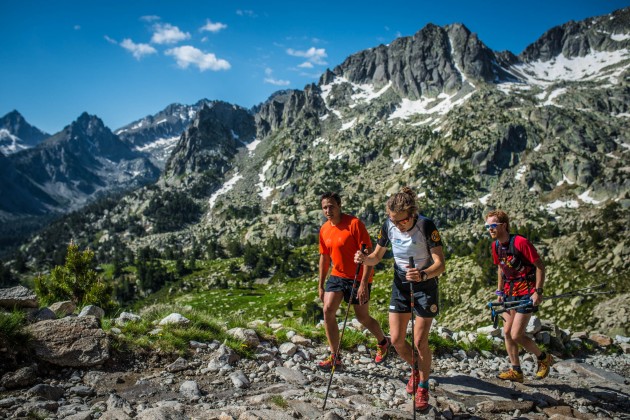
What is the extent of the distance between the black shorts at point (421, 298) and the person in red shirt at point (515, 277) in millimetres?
2622

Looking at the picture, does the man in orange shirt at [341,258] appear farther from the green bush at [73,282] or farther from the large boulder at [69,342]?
the green bush at [73,282]

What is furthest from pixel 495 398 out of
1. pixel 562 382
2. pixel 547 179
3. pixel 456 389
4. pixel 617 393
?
pixel 547 179

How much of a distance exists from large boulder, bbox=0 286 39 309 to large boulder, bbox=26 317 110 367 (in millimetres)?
1548

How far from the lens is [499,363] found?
10203 millimetres

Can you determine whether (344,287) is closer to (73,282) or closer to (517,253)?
(517,253)

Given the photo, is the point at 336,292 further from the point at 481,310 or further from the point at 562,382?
the point at 481,310

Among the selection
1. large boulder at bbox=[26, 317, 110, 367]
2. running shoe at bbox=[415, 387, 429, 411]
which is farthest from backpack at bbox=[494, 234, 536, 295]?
large boulder at bbox=[26, 317, 110, 367]

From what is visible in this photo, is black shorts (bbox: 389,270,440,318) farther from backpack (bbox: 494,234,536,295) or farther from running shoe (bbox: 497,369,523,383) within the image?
running shoe (bbox: 497,369,523,383)

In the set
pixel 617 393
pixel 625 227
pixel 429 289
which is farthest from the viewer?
pixel 625 227

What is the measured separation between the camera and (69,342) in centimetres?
720

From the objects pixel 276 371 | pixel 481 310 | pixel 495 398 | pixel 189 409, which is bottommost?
pixel 481 310

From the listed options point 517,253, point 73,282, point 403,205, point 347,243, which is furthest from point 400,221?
point 73,282

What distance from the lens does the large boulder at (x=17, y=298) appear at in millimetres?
8305

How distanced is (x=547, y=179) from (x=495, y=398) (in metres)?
186
